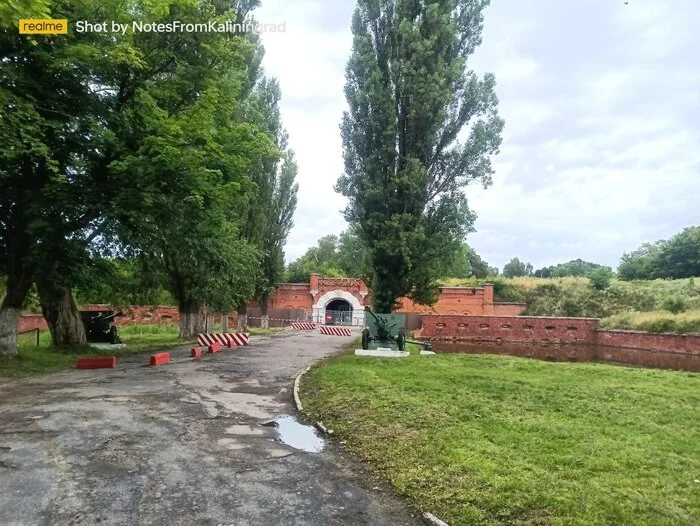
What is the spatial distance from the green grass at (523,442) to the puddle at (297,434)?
1.07 feet

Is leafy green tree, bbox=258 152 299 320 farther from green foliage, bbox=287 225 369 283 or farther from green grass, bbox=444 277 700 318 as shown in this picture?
green grass, bbox=444 277 700 318

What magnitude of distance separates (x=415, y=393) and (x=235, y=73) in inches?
473

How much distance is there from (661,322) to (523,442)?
74.1ft

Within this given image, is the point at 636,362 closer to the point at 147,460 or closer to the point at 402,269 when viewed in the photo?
the point at 402,269

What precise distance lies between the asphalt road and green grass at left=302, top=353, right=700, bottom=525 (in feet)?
1.67

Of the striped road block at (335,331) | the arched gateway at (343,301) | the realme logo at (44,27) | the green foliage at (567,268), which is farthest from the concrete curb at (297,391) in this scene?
→ the green foliage at (567,268)

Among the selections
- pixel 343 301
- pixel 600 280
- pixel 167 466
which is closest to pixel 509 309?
pixel 600 280

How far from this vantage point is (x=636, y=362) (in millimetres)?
23766

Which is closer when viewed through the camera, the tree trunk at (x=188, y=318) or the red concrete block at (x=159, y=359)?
the red concrete block at (x=159, y=359)

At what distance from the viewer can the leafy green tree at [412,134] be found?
18.3 metres

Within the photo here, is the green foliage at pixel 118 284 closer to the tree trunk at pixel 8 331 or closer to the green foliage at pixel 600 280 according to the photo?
the tree trunk at pixel 8 331

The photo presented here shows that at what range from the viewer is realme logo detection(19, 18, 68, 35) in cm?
1055

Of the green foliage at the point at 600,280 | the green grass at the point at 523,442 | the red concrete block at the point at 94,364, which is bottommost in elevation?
the green grass at the point at 523,442

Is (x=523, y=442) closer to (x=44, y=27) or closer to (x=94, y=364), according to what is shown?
(x=94, y=364)
